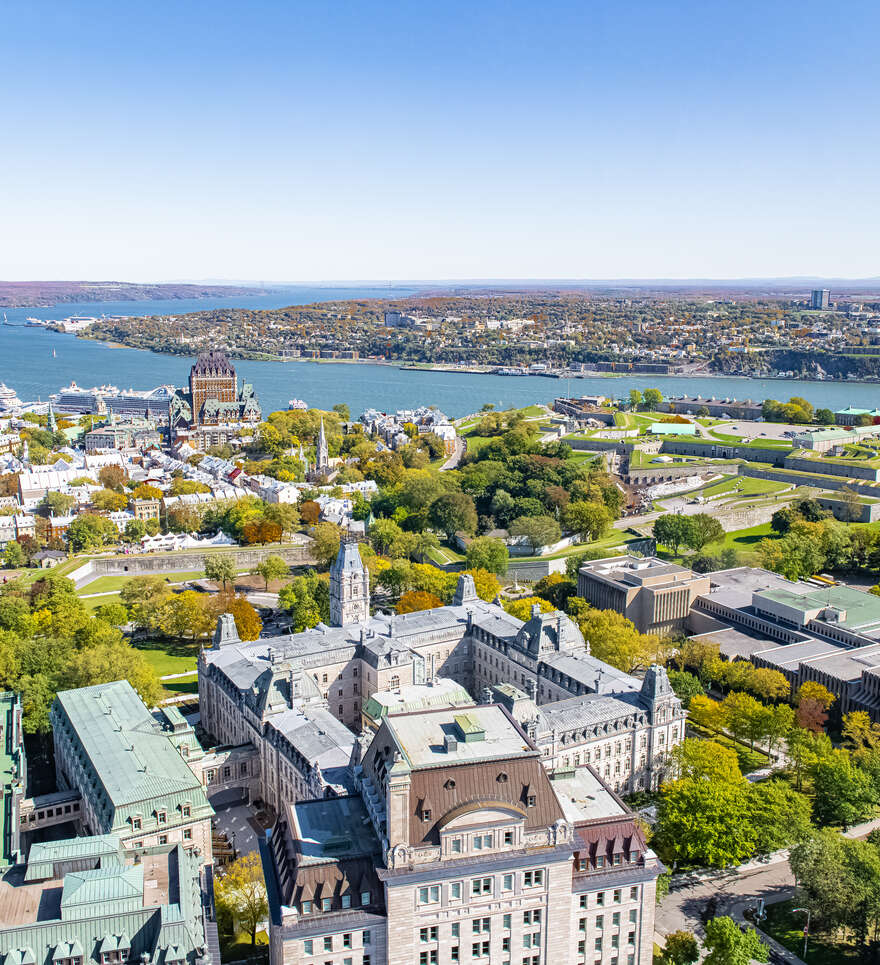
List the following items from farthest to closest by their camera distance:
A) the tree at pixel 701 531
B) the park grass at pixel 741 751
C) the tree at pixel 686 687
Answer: the tree at pixel 701 531
the tree at pixel 686 687
the park grass at pixel 741 751

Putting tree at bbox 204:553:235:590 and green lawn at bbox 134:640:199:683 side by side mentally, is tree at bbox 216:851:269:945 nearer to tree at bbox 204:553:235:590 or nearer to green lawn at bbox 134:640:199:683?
green lawn at bbox 134:640:199:683

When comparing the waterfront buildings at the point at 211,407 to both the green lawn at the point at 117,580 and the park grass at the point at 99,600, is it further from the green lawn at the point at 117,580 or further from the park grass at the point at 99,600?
the park grass at the point at 99,600

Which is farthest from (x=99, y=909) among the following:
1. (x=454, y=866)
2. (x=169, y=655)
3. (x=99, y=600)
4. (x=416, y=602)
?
(x=99, y=600)

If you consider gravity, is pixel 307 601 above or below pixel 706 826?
above

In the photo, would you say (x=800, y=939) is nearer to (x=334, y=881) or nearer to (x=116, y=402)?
(x=334, y=881)

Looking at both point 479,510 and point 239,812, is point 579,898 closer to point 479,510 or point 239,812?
→ point 239,812

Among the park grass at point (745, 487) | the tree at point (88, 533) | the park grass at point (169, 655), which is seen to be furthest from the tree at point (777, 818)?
the park grass at point (745, 487)

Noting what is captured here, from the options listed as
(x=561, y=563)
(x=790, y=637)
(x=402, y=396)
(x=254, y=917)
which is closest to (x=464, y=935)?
(x=254, y=917)
